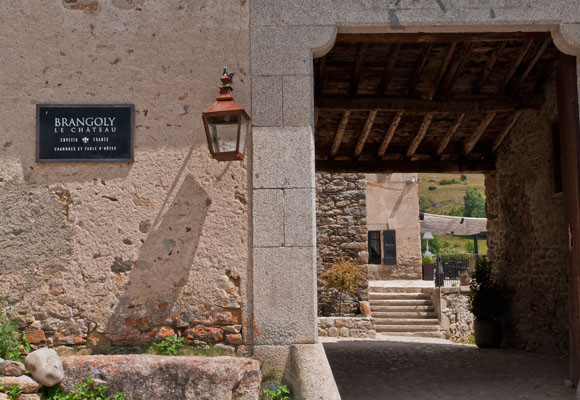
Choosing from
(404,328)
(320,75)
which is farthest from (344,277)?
(320,75)

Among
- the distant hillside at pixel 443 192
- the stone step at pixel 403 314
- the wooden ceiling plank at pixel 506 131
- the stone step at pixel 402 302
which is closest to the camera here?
the wooden ceiling plank at pixel 506 131

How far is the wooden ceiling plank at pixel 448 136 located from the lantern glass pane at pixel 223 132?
14.2ft

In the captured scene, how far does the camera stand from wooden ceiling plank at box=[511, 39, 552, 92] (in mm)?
6246

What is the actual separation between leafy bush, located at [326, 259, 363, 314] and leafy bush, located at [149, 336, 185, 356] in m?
8.55

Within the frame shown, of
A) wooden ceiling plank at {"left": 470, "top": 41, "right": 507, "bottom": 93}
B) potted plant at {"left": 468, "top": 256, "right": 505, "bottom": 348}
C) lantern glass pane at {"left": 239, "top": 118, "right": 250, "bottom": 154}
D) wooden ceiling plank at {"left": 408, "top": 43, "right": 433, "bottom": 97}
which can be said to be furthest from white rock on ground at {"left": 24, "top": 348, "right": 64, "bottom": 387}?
potted plant at {"left": 468, "top": 256, "right": 505, "bottom": 348}

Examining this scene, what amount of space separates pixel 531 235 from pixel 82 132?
19.5 feet

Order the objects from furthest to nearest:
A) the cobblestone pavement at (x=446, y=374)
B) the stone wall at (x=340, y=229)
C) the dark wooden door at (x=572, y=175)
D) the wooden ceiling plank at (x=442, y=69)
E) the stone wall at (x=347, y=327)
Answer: the stone wall at (x=340, y=229)
the stone wall at (x=347, y=327)
the wooden ceiling plank at (x=442, y=69)
the cobblestone pavement at (x=446, y=374)
the dark wooden door at (x=572, y=175)

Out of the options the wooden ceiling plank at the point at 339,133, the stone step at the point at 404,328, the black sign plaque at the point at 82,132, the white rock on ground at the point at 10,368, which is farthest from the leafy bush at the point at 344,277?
the white rock on ground at the point at 10,368

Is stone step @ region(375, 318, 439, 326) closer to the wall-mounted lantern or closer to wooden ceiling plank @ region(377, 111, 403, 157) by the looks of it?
wooden ceiling plank @ region(377, 111, 403, 157)

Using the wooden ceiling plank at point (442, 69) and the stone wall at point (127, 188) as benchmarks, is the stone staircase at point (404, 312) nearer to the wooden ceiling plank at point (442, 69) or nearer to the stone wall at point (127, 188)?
the wooden ceiling plank at point (442, 69)

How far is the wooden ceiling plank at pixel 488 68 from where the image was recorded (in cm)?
633

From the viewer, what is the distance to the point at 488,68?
6.74m

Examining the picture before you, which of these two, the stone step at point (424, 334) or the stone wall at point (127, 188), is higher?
the stone wall at point (127, 188)

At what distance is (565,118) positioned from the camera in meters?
5.21
